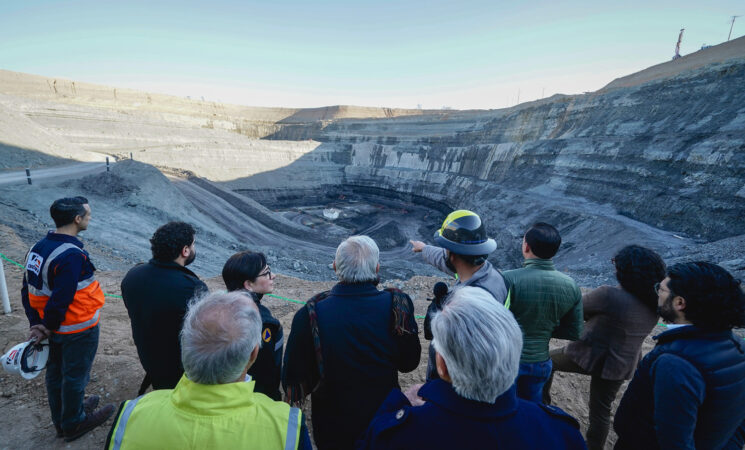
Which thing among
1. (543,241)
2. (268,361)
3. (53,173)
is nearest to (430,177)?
(53,173)

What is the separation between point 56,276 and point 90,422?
1.44m

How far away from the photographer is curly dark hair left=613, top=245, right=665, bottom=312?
2482 mm

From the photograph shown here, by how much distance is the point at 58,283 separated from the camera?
2.57 metres

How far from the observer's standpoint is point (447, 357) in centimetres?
118

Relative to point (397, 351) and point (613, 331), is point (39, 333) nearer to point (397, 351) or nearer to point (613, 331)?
point (397, 351)

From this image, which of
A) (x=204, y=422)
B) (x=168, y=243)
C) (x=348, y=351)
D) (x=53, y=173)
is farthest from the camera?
(x=53, y=173)

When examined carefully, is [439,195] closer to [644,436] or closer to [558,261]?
[558,261]

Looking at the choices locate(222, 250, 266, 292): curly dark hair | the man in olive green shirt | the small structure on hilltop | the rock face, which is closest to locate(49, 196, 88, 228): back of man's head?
locate(222, 250, 266, 292): curly dark hair

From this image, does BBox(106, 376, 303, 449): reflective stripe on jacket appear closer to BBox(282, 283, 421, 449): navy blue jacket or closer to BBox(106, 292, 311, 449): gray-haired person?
BBox(106, 292, 311, 449): gray-haired person

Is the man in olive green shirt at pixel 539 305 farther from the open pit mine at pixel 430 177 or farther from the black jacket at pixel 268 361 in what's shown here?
the open pit mine at pixel 430 177

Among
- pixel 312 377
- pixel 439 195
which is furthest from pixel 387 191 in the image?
pixel 312 377

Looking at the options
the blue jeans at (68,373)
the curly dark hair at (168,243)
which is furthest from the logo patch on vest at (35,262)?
the curly dark hair at (168,243)

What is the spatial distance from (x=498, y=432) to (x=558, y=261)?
50.2 feet

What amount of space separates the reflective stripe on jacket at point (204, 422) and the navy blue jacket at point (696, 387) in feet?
6.16
